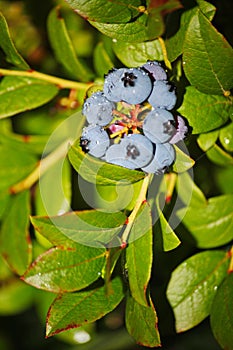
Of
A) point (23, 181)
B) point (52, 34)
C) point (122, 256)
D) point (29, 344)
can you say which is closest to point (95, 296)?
point (122, 256)

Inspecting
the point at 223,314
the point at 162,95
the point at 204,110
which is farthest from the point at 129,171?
the point at 223,314

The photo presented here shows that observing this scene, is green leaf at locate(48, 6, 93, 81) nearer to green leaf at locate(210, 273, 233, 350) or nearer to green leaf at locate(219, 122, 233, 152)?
green leaf at locate(219, 122, 233, 152)

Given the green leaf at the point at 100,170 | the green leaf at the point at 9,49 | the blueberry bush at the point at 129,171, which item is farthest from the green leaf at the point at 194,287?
the green leaf at the point at 9,49

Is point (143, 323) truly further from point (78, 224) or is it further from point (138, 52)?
point (138, 52)

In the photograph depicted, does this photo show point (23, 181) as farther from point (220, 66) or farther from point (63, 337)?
point (220, 66)

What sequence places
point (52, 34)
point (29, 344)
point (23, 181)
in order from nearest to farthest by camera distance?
point (52, 34) < point (23, 181) < point (29, 344)

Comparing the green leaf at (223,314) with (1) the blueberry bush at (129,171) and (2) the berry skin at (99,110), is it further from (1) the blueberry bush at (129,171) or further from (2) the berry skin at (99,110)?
(2) the berry skin at (99,110)
